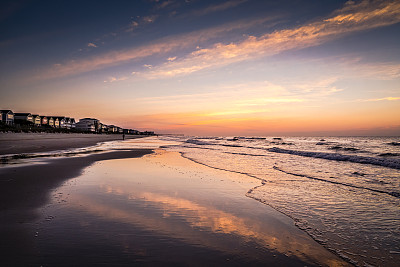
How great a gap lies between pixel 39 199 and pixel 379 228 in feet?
30.2

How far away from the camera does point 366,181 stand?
35.6 ft

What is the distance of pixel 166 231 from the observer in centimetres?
468

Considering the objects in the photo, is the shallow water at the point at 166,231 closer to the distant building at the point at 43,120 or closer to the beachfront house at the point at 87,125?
the distant building at the point at 43,120

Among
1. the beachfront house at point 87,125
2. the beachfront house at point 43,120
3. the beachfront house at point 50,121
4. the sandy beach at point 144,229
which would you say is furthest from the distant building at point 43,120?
the sandy beach at point 144,229

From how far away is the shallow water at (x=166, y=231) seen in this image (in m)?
3.64

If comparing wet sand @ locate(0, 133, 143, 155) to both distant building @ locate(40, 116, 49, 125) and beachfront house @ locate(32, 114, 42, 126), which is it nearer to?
beachfront house @ locate(32, 114, 42, 126)

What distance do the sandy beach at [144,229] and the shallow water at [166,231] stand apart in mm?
16

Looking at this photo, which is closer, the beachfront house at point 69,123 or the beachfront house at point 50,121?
the beachfront house at point 50,121

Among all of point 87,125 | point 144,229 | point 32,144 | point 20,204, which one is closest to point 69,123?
point 87,125

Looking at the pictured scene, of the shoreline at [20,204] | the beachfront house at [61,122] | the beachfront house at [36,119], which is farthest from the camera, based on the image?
the beachfront house at [61,122]

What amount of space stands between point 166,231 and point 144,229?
1.59ft

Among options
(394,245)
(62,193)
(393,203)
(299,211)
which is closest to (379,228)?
(394,245)

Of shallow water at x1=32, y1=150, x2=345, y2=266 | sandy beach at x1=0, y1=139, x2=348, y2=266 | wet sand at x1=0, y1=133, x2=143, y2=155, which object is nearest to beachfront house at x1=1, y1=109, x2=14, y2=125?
wet sand at x1=0, y1=133, x2=143, y2=155

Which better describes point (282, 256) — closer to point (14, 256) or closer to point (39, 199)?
point (14, 256)
